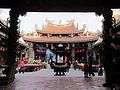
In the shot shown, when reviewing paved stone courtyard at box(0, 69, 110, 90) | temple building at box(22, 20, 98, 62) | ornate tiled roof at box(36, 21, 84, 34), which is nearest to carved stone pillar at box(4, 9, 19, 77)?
paved stone courtyard at box(0, 69, 110, 90)

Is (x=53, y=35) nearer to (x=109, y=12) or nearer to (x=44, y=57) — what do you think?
(x=44, y=57)

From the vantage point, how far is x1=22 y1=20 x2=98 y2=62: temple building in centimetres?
Result: 3581

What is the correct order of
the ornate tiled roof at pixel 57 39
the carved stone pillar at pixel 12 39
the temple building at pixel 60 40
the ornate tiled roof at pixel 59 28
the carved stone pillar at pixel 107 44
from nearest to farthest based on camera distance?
the carved stone pillar at pixel 107 44 → the carved stone pillar at pixel 12 39 → the ornate tiled roof at pixel 57 39 → the temple building at pixel 60 40 → the ornate tiled roof at pixel 59 28

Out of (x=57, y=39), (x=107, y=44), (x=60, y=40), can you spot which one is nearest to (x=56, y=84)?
(x=107, y=44)

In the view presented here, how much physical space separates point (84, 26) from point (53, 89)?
30793 mm

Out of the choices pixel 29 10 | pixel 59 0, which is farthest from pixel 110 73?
pixel 29 10

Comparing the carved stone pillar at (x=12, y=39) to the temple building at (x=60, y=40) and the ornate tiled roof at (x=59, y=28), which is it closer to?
the temple building at (x=60, y=40)

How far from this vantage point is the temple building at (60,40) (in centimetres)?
3581

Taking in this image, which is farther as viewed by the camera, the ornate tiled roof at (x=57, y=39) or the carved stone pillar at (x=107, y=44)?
the ornate tiled roof at (x=57, y=39)

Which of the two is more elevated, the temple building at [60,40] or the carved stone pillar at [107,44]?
the temple building at [60,40]

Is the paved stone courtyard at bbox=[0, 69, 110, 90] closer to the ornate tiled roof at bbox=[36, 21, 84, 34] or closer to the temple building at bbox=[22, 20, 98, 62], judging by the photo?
the temple building at bbox=[22, 20, 98, 62]

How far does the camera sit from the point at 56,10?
458 inches

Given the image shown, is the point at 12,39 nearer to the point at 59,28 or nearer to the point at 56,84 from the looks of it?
the point at 56,84

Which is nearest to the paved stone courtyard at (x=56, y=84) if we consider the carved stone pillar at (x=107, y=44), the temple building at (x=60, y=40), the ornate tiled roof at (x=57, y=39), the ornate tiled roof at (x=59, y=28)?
the carved stone pillar at (x=107, y=44)
